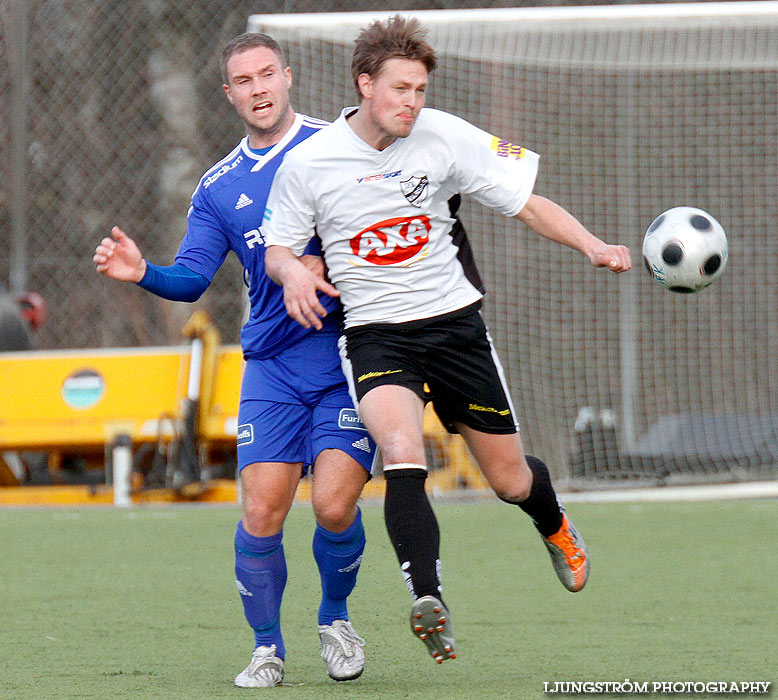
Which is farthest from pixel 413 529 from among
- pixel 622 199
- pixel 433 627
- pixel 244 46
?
pixel 622 199

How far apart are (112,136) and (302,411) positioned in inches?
493

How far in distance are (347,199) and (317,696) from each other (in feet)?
4.80

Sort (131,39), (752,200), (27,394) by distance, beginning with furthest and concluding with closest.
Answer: (131,39)
(752,200)
(27,394)

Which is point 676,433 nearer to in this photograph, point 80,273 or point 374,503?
point 374,503

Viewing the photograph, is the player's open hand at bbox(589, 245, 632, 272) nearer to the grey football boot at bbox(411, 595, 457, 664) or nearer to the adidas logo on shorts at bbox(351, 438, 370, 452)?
the adidas logo on shorts at bbox(351, 438, 370, 452)

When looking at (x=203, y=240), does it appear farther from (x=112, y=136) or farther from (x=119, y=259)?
(x=112, y=136)

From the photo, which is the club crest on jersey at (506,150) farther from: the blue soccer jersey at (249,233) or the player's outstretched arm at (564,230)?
the blue soccer jersey at (249,233)

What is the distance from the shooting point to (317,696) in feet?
13.5

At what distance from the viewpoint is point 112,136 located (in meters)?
16.4

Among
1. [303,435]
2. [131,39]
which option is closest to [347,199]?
[303,435]

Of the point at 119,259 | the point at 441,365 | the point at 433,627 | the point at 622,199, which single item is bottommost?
the point at 433,627

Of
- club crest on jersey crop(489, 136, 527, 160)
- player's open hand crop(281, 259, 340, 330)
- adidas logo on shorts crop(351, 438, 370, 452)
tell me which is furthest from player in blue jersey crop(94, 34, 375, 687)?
club crest on jersey crop(489, 136, 527, 160)

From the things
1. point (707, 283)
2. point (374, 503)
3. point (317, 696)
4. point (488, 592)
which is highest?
point (707, 283)

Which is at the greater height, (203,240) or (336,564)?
(203,240)
